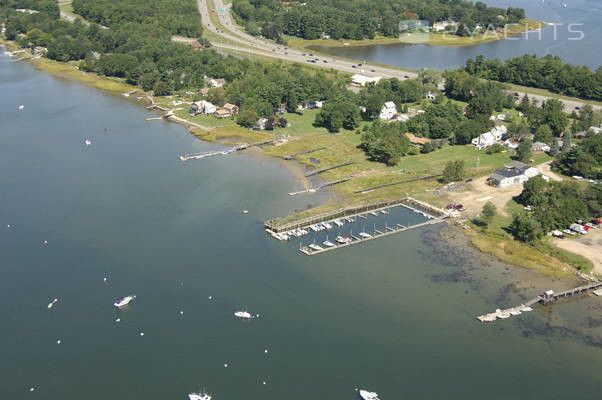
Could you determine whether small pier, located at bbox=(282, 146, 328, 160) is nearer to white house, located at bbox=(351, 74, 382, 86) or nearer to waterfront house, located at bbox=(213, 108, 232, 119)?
waterfront house, located at bbox=(213, 108, 232, 119)

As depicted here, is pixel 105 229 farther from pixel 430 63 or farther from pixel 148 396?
pixel 430 63

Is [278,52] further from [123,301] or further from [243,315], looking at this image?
[243,315]

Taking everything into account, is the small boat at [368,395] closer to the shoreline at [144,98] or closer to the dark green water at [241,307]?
the dark green water at [241,307]

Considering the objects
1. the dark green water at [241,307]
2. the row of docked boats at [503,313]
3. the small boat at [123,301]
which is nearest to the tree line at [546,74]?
the dark green water at [241,307]

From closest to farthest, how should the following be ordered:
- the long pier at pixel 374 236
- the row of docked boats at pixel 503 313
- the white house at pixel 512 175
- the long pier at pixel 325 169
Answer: the row of docked boats at pixel 503 313, the long pier at pixel 374 236, the white house at pixel 512 175, the long pier at pixel 325 169

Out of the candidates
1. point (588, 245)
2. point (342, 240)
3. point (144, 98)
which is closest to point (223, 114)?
point (144, 98)

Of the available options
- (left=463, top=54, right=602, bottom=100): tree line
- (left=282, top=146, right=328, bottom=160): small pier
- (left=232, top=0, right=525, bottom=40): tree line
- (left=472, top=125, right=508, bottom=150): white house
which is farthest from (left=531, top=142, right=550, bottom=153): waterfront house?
(left=232, top=0, right=525, bottom=40): tree line

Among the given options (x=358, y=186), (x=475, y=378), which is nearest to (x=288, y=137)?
(x=358, y=186)
